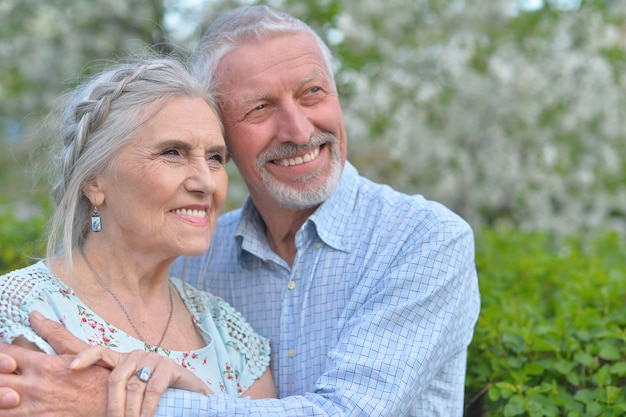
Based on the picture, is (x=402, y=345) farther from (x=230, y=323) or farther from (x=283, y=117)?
(x=283, y=117)

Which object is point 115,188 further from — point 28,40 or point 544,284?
point 28,40

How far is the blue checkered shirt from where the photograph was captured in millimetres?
2406

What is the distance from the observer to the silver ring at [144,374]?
2.22 meters

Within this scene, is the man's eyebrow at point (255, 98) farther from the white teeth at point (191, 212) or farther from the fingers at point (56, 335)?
the fingers at point (56, 335)

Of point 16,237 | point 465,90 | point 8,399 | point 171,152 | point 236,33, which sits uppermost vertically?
point 465,90

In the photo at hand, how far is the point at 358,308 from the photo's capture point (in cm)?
269

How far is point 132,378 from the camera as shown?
2.22 m

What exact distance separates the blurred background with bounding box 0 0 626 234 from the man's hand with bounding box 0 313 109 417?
5304 millimetres

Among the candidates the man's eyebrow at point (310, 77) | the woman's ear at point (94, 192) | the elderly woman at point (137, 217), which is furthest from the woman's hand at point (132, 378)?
the man's eyebrow at point (310, 77)

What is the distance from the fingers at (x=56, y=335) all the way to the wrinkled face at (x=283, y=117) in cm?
101

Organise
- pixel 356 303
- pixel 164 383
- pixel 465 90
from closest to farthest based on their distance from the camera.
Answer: pixel 164 383, pixel 356 303, pixel 465 90

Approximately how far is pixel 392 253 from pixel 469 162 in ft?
18.3

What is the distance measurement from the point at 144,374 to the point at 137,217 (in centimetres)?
56

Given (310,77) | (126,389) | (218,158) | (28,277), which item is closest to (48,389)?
(126,389)
